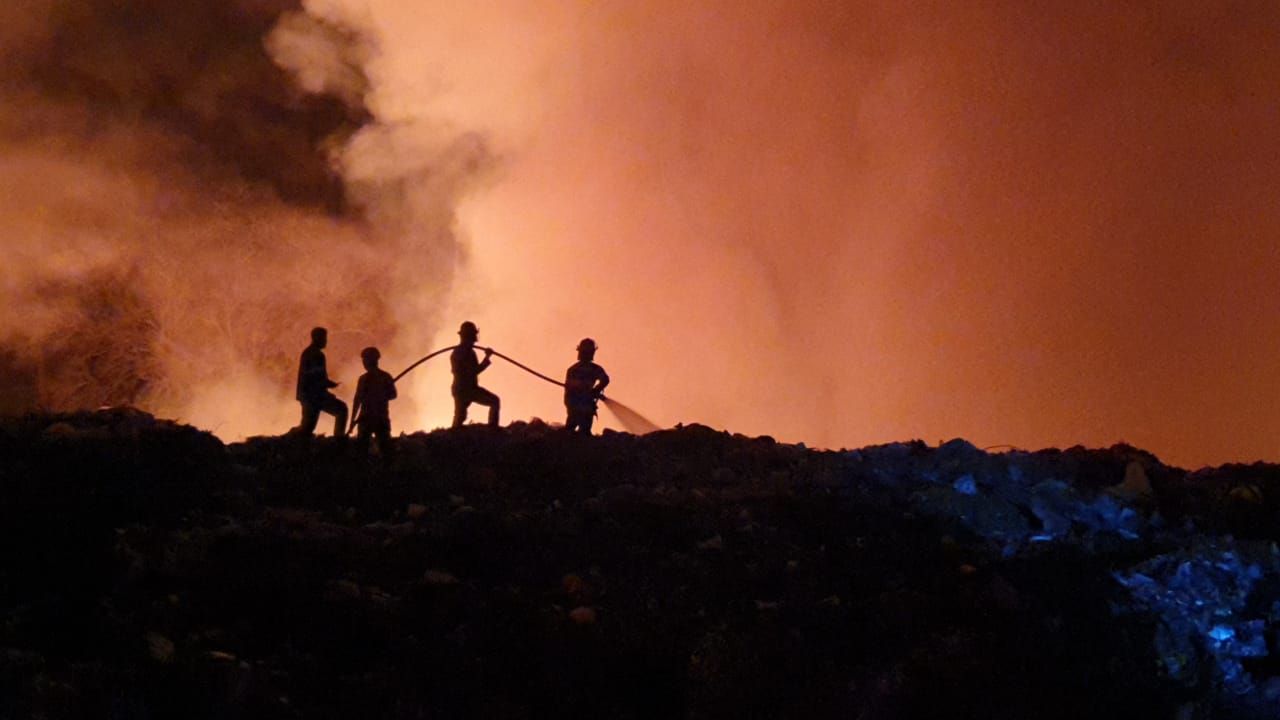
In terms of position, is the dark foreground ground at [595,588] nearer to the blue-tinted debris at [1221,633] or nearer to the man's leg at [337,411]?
the blue-tinted debris at [1221,633]

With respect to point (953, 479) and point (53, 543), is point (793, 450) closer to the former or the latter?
point (953, 479)

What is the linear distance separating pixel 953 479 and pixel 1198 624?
2837mm

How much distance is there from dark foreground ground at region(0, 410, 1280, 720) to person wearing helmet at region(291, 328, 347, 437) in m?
0.28

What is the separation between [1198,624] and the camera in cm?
790

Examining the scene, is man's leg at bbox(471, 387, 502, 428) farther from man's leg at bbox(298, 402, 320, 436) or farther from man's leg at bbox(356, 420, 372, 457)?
man's leg at bbox(298, 402, 320, 436)

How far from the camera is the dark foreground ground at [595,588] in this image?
6.29 metres

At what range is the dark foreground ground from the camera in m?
6.29

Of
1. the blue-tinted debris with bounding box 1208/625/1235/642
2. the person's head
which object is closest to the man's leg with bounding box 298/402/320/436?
the person's head

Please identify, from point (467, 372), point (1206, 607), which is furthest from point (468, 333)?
point (1206, 607)

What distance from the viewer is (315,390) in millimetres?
10203

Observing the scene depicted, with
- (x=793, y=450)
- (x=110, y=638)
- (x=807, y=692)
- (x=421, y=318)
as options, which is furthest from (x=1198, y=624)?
(x=421, y=318)

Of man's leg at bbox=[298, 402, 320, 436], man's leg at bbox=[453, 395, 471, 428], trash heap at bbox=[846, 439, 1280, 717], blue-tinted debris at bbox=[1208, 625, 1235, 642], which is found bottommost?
blue-tinted debris at bbox=[1208, 625, 1235, 642]

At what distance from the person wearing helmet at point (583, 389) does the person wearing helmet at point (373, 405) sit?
2.05 m

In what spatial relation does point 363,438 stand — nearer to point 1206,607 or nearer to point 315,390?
point 315,390
